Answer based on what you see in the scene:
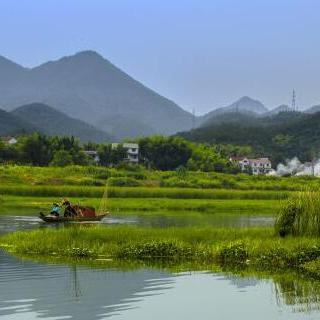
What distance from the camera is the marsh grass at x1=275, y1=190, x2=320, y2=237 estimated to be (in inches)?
1066

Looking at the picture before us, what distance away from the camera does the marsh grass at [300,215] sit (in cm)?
2708

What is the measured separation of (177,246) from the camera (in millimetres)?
27656

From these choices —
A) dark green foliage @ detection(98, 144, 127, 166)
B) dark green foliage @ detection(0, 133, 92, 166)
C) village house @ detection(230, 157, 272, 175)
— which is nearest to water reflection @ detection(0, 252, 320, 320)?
dark green foliage @ detection(0, 133, 92, 166)

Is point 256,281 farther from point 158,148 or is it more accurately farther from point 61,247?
point 158,148

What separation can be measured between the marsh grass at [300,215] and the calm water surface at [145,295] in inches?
201

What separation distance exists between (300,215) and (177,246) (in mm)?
5212

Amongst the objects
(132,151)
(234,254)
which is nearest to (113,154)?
(132,151)

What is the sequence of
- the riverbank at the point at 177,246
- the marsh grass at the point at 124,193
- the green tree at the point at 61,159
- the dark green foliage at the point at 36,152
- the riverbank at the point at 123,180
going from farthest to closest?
the dark green foliage at the point at 36,152 → the green tree at the point at 61,159 → the riverbank at the point at 123,180 → the marsh grass at the point at 124,193 → the riverbank at the point at 177,246

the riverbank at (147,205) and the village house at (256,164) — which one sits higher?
the village house at (256,164)

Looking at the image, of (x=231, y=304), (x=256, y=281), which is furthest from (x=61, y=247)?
(x=231, y=304)

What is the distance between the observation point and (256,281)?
2219 centimetres

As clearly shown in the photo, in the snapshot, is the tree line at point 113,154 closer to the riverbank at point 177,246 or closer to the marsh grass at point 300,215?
the riverbank at point 177,246

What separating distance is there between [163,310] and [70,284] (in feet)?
15.3

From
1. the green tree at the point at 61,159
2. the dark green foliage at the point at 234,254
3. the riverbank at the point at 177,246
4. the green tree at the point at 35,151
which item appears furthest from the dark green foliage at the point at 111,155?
the dark green foliage at the point at 234,254
